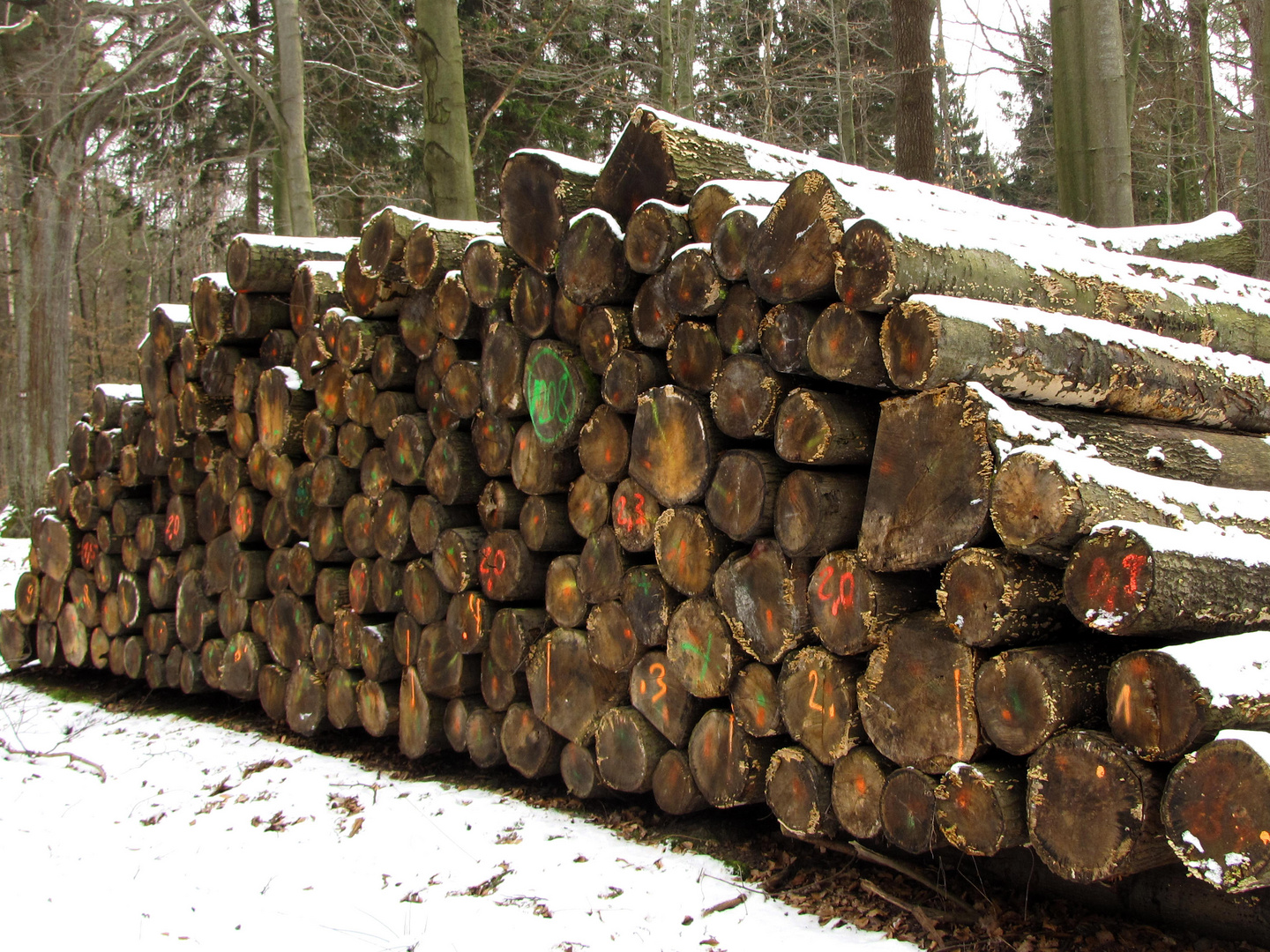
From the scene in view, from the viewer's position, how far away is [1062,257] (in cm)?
343

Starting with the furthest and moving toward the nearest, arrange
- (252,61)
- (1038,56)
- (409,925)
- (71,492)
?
(252,61) → (1038,56) → (71,492) → (409,925)

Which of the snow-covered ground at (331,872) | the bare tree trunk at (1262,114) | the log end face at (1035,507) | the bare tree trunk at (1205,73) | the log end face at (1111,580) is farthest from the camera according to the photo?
the bare tree trunk at (1205,73)

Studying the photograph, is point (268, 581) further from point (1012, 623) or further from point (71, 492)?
point (1012, 623)

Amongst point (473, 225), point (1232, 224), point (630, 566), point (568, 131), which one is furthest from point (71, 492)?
point (568, 131)

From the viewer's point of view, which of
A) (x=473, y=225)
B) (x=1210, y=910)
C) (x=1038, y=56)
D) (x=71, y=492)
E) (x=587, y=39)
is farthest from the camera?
(x=587, y=39)

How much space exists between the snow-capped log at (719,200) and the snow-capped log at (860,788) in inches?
66.9

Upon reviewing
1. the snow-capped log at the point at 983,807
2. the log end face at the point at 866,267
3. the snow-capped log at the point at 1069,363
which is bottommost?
the snow-capped log at the point at 983,807

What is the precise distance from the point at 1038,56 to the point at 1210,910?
12.0 meters

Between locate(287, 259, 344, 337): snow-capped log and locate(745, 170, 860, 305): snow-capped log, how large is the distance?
2802mm

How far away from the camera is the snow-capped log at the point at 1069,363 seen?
105 inches

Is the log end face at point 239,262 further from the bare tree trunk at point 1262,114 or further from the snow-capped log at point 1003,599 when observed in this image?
the bare tree trunk at point 1262,114

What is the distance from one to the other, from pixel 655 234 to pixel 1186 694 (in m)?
2.17

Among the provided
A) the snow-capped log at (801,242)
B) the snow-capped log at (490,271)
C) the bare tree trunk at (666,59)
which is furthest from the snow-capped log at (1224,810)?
the bare tree trunk at (666,59)

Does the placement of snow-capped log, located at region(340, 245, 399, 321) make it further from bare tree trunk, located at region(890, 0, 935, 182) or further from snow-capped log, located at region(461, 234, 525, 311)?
bare tree trunk, located at region(890, 0, 935, 182)
